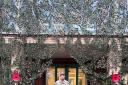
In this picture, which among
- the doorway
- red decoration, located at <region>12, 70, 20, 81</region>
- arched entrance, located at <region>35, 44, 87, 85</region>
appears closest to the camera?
red decoration, located at <region>12, 70, 20, 81</region>

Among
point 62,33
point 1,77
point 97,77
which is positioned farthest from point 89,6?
point 1,77

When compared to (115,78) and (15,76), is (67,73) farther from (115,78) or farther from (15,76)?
(15,76)

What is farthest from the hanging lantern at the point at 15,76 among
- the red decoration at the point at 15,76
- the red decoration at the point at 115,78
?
the red decoration at the point at 115,78

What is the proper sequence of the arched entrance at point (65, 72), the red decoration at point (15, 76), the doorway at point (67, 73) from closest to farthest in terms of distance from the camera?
the red decoration at point (15, 76), the arched entrance at point (65, 72), the doorway at point (67, 73)

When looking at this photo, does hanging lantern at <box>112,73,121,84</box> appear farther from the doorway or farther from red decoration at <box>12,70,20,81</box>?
the doorway

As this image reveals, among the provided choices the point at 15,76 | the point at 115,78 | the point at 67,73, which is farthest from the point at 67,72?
the point at 15,76

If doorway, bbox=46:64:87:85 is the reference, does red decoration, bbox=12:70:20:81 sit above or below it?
above

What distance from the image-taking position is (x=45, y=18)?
15.8m

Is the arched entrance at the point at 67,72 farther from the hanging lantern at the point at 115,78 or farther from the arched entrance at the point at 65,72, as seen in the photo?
the hanging lantern at the point at 115,78

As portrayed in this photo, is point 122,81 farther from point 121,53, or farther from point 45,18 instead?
point 45,18

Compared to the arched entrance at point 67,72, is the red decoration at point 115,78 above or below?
above

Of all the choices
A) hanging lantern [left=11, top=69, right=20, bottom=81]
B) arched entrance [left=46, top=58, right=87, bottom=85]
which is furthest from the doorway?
hanging lantern [left=11, top=69, right=20, bottom=81]

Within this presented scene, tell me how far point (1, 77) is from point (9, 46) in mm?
1078

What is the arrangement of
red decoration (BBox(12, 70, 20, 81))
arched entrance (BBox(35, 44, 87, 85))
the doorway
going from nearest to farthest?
red decoration (BBox(12, 70, 20, 81))
arched entrance (BBox(35, 44, 87, 85))
the doorway
